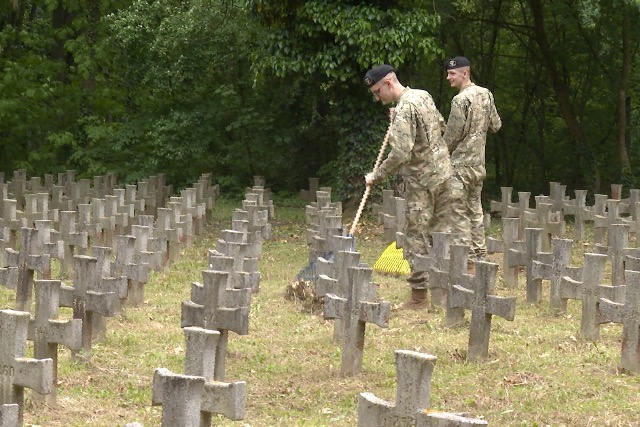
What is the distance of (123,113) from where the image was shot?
1019 inches

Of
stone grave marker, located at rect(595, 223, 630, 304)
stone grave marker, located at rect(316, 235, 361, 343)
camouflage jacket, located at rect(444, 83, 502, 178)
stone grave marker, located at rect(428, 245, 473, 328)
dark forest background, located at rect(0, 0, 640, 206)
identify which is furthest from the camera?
dark forest background, located at rect(0, 0, 640, 206)

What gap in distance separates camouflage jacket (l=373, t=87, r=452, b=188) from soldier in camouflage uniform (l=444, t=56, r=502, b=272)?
931 mm

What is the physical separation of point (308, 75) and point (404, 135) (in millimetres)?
8842

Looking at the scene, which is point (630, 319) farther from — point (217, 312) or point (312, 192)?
point (312, 192)

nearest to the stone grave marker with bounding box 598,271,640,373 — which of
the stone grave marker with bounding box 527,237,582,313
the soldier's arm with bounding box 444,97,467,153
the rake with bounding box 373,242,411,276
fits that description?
the stone grave marker with bounding box 527,237,582,313

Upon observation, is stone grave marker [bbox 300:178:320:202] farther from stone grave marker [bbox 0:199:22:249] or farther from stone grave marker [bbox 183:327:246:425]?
stone grave marker [bbox 183:327:246:425]

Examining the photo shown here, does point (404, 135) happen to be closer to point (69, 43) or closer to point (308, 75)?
point (308, 75)

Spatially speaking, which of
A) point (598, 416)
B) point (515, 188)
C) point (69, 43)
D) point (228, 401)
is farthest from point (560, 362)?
point (69, 43)

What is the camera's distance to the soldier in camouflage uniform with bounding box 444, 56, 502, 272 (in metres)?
12.7

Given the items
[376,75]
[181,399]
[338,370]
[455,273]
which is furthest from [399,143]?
[181,399]

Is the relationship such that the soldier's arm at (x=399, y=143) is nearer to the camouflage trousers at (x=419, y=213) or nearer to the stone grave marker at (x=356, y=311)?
the camouflage trousers at (x=419, y=213)

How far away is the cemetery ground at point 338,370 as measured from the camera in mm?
7852

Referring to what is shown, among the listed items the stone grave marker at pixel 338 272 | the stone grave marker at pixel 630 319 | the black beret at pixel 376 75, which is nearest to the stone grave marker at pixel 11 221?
the stone grave marker at pixel 338 272

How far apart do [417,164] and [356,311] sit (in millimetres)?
3029
